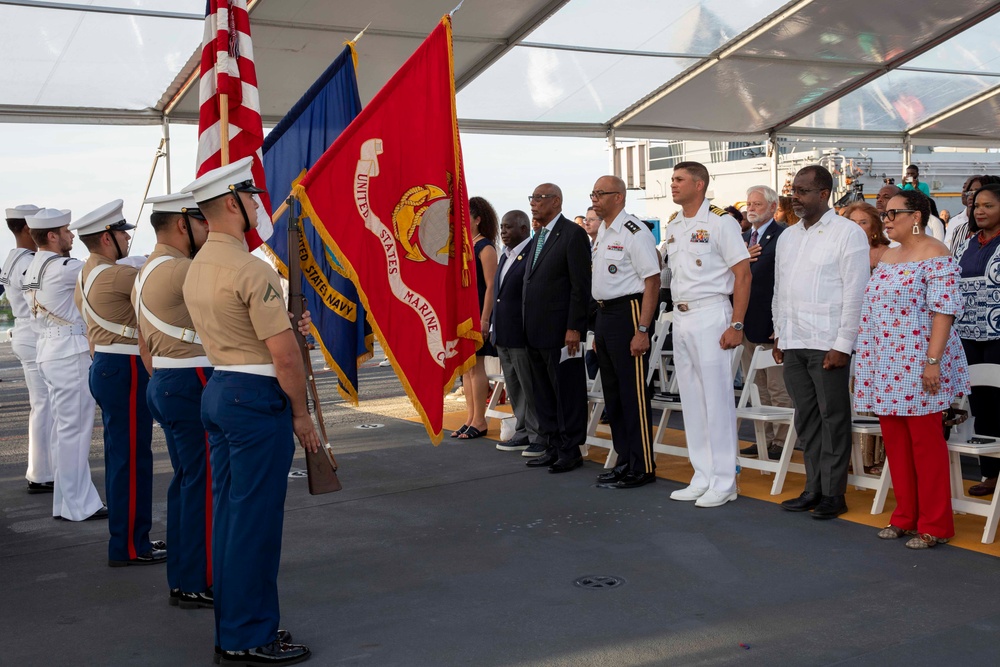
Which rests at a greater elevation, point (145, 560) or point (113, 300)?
point (113, 300)

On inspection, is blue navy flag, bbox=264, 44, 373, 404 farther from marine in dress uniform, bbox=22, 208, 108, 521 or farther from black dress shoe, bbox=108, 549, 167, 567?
marine in dress uniform, bbox=22, 208, 108, 521

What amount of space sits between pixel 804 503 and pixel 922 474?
Result: 3.01 feet

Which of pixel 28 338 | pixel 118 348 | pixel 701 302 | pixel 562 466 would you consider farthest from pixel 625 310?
pixel 28 338

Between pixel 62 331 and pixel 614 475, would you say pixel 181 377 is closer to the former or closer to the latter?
pixel 62 331

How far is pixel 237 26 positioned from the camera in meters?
5.30

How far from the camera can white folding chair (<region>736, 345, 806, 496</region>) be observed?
6086 millimetres

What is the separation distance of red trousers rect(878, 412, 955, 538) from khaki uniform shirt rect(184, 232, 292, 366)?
334 centimetres

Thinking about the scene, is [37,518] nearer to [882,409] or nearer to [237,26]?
[237,26]

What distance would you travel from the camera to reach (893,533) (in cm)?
502

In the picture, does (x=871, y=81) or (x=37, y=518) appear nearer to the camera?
(x=37, y=518)

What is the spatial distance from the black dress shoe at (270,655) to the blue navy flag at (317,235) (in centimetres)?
198

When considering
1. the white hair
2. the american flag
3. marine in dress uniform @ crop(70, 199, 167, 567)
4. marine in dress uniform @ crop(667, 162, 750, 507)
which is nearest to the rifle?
the american flag

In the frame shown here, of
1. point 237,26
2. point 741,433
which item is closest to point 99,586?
point 237,26

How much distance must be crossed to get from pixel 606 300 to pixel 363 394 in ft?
21.5
